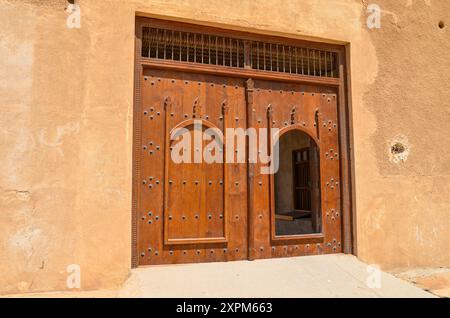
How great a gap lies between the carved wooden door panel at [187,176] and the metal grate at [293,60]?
510 millimetres

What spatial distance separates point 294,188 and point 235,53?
157 inches

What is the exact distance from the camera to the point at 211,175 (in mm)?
4621

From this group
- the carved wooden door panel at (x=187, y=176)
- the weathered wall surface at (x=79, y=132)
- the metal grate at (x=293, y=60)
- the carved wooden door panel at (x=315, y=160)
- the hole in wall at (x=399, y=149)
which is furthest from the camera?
the hole in wall at (x=399, y=149)

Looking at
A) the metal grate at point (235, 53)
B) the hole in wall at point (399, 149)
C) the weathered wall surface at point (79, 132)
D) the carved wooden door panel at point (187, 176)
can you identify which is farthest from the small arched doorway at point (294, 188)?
the weathered wall surface at point (79, 132)

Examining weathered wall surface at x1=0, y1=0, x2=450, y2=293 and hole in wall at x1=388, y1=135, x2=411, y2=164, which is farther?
hole in wall at x1=388, y1=135, x2=411, y2=164

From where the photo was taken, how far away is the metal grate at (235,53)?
4.58 meters

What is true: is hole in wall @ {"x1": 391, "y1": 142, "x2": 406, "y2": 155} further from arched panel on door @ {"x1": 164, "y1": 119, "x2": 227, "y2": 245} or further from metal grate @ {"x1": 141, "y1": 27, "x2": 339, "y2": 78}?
arched panel on door @ {"x1": 164, "y1": 119, "x2": 227, "y2": 245}

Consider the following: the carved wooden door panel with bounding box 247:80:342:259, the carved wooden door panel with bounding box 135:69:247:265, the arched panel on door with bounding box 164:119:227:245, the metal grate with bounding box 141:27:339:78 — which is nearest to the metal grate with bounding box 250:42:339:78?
the metal grate with bounding box 141:27:339:78

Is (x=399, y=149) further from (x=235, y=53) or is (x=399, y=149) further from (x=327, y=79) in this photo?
(x=235, y=53)

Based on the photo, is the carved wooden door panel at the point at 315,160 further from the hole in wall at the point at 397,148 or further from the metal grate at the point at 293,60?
the hole in wall at the point at 397,148

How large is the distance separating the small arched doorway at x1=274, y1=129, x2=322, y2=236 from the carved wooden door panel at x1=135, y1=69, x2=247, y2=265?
1940 millimetres

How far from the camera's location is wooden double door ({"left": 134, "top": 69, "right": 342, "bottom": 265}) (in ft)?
14.3

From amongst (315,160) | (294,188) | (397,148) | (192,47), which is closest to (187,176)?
(192,47)

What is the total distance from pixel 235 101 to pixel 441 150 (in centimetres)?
294
